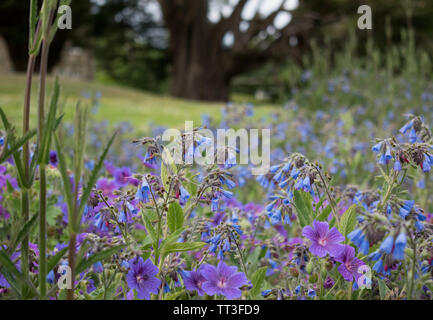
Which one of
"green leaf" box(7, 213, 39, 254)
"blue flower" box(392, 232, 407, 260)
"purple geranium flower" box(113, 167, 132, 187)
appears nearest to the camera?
"blue flower" box(392, 232, 407, 260)

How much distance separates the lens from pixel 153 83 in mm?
25453

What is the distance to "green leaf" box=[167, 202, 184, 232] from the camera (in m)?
1.09

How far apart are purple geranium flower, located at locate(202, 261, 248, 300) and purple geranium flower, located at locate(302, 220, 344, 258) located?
19cm

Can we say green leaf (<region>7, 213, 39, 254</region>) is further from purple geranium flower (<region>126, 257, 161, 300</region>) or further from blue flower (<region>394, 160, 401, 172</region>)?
blue flower (<region>394, 160, 401, 172</region>)

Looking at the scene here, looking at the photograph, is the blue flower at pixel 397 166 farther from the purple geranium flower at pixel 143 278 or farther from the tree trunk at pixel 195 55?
the tree trunk at pixel 195 55

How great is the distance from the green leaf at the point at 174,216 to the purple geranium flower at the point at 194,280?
0.39ft

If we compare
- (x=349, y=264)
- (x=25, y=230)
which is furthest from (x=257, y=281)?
(x=25, y=230)

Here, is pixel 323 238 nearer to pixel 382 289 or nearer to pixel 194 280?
pixel 382 289

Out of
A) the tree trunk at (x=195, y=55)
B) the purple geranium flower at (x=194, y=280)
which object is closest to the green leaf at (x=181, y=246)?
the purple geranium flower at (x=194, y=280)

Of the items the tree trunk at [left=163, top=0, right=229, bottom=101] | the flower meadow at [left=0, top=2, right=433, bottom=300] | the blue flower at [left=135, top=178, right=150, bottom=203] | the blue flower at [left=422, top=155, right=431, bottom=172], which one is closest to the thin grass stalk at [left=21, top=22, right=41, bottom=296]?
the flower meadow at [left=0, top=2, right=433, bottom=300]

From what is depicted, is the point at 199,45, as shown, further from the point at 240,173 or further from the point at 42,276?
the point at 42,276

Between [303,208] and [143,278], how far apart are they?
0.46 metres
